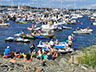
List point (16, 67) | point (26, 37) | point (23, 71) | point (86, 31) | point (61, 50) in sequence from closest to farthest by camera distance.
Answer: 1. point (23, 71)
2. point (16, 67)
3. point (61, 50)
4. point (26, 37)
5. point (86, 31)

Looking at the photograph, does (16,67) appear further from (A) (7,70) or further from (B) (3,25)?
(B) (3,25)

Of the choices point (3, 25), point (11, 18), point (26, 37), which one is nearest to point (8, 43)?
point (26, 37)

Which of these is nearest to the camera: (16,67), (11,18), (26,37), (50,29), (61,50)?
(16,67)

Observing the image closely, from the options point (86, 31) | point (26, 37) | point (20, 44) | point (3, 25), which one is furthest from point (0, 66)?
point (3, 25)

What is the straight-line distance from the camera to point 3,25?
2960 inches

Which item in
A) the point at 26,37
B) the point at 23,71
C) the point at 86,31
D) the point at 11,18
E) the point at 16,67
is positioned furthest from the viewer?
the point at 11,18

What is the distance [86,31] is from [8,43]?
25.0 metres

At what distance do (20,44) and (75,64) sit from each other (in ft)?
78.5

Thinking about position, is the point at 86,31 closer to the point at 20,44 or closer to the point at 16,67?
the point at 20,44

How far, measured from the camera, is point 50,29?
6581cm

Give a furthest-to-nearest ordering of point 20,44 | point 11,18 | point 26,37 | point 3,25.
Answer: point 11,18 < point 3,25 < point 26,37 < point 20,44

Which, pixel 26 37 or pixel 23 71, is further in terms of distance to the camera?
pixel 26 37

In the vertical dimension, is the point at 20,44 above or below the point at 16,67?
below

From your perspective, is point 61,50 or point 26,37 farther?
point 26,37
